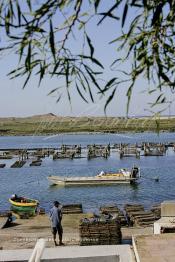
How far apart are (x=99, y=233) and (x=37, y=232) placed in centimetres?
559

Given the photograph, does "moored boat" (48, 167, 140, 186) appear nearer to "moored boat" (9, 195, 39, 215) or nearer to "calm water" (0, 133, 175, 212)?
"calm water" (0, 133, 175, 212)

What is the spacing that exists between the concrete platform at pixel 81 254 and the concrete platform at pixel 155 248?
0.85ft

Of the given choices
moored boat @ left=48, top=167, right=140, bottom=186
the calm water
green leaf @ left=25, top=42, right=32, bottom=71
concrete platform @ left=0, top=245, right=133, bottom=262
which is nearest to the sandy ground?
concrete platform @ left=0, top=245, right=133, bottom=262

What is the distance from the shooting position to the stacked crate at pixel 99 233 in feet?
48.6

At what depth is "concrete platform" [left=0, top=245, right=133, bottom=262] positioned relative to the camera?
11.3m

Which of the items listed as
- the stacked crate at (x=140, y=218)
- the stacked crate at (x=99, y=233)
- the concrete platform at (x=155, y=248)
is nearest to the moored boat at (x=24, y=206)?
the stacked crate at (x=140, y=218)

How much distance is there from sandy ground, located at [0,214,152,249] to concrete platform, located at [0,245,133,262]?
8.85 ft

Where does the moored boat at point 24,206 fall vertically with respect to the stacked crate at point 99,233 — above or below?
below

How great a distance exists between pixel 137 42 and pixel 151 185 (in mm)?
45976

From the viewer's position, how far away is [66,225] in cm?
2095

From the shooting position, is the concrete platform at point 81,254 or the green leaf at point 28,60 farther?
the concrete platform at point 81,254

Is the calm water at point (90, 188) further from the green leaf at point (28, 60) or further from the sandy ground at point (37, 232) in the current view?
the green leaf at point (28, 60)

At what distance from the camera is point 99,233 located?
48.5 feet

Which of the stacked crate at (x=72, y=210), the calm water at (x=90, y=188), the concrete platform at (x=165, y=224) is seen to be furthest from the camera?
the calm water at (x=90, y=188)
